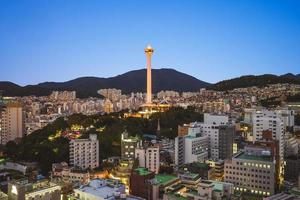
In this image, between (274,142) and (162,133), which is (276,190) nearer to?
(274,142)

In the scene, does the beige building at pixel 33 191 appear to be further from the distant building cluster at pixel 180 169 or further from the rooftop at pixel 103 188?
the rooftop at pixel 103 188

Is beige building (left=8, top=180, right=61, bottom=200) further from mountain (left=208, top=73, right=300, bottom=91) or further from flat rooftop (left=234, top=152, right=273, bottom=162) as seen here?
mountain (left=208, top=73, right=300, bottom=91)

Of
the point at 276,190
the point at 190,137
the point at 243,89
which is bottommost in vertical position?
the point at 276,190

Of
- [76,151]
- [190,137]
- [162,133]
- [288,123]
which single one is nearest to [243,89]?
[288,123]

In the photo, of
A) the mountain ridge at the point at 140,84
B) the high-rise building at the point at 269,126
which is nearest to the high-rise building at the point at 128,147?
the high-rise building at the point at 269,126

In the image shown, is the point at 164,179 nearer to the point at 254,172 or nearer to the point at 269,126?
the point at 254,172

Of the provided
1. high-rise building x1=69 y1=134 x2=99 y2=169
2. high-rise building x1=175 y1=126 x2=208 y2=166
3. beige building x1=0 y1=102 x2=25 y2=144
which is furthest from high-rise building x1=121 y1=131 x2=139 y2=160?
beige building x1=0 y1=102 x2=25 y2=144

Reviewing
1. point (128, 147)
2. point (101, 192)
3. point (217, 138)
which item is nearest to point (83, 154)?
point (128, 147)
